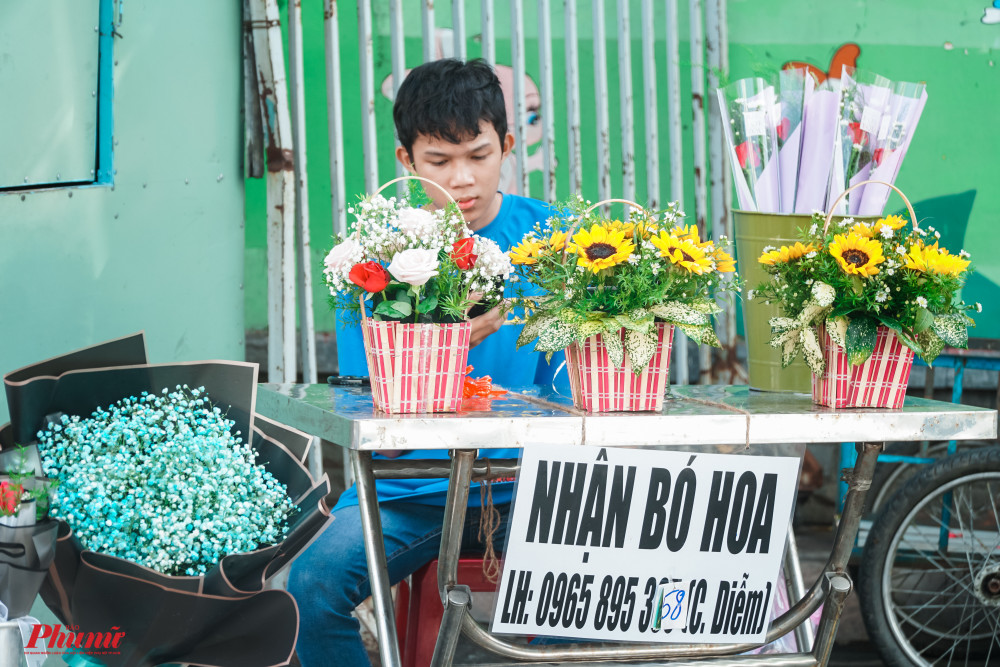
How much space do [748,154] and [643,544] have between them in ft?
2.72

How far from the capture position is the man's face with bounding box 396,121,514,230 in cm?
226

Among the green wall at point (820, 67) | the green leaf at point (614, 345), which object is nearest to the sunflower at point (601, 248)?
the green leaf at point (614, 345)

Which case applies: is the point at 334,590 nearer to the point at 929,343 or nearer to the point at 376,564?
the point at 376,564

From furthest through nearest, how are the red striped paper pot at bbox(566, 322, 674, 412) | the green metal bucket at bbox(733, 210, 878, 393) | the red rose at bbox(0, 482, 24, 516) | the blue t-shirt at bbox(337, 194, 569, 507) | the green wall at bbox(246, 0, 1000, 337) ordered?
the green wall at bbox(246, 0, 1000, 337)
the blue t-shirt at bbox(337, 194, 569, 507)
the green metal bucket at bbox(733, 210, 878, 393)
the red striped paper pot at bbox(566, 322, 674, 412)
the red rose at bbox(0, 482, 24, 516)

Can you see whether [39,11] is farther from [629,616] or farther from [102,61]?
[629,616]

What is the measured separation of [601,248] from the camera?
5.45ft

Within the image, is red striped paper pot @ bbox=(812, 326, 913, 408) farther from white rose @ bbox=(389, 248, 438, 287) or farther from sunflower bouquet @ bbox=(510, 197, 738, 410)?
white rose @ bbox=(389, 248, 438, 287)

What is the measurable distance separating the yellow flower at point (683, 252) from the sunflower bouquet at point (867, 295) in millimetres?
227

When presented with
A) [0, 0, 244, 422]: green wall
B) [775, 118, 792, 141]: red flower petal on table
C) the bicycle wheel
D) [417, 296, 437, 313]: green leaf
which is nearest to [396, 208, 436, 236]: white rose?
[417, 296, 437, 313]: green leaf

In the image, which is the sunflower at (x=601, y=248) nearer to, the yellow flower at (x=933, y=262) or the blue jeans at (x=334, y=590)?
the yellow flower at (x=933, y=262)

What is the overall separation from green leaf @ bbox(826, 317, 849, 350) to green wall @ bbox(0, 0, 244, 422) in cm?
156

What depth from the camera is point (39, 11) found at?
2186 millimetres

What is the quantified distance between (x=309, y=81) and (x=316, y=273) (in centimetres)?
68

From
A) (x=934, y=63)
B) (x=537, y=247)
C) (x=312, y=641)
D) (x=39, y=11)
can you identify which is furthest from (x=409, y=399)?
(x=934, y=63)
